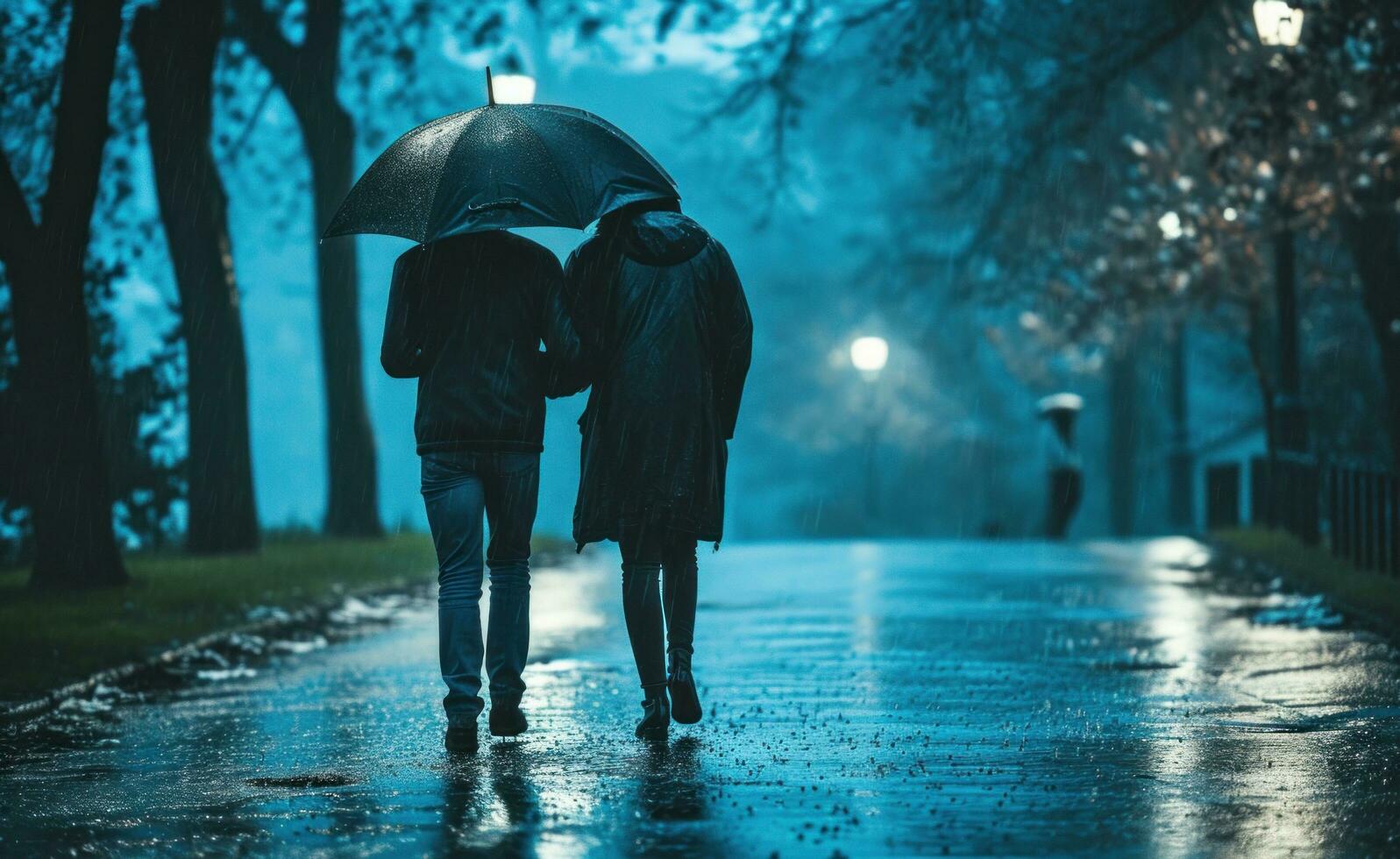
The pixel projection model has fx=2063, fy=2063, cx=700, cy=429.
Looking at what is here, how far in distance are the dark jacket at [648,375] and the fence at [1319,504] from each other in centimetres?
778

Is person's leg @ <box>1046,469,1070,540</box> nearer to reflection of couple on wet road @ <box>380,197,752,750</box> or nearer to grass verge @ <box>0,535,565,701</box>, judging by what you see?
grass verge @ <box>0,535,565,701</box>

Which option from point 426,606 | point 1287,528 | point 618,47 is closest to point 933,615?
A: point 426,606

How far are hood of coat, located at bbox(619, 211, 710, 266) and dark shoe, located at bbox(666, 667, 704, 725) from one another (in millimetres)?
→ 1482

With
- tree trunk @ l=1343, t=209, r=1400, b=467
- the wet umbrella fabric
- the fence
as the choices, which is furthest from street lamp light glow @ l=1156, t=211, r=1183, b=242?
the wet umbrella fabric

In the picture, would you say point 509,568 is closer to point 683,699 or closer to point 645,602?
point 645,602

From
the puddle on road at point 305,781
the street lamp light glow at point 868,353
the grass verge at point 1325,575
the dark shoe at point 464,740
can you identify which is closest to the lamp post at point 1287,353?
the grass verge at point 1325,575

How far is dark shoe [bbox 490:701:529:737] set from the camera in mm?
7496

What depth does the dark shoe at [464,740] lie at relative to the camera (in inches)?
285

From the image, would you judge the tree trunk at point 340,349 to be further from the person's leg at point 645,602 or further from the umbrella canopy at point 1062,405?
the person's leg at point 645,602

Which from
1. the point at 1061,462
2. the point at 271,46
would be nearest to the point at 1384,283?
the point at 1061,462

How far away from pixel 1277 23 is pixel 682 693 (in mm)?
11533

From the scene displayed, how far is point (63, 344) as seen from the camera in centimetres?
1418

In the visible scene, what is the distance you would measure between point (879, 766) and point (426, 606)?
9.43 m

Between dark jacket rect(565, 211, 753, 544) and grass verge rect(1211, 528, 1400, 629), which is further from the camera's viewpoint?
grass verge rect(1211, 528, 1400, 629)
